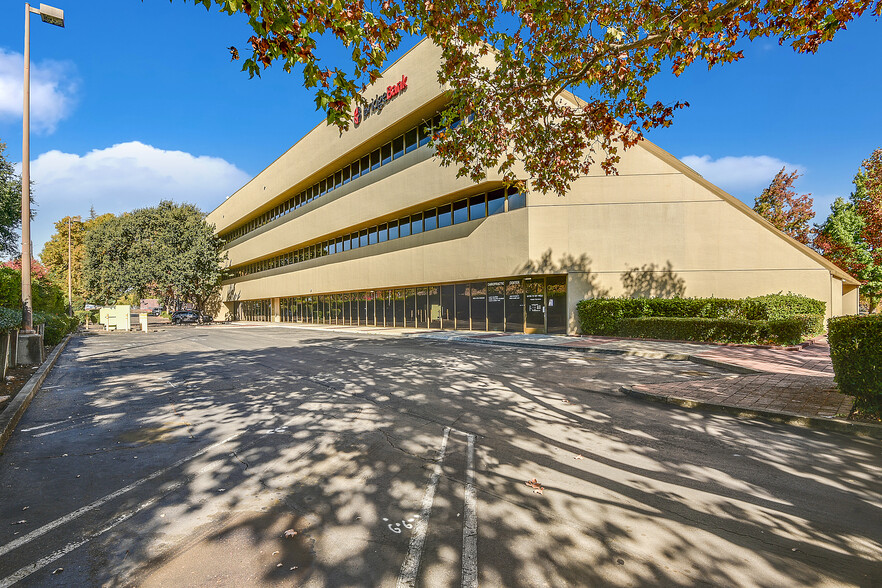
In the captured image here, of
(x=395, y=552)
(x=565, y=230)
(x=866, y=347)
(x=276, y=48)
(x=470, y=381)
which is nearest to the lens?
(x=395, y=552)

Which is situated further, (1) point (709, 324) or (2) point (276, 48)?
(1) point (709, 324)

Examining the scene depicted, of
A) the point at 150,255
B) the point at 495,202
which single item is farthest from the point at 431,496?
the point at 150,255

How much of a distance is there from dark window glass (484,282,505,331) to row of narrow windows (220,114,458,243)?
8.64 meters

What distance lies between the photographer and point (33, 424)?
6.29 meters

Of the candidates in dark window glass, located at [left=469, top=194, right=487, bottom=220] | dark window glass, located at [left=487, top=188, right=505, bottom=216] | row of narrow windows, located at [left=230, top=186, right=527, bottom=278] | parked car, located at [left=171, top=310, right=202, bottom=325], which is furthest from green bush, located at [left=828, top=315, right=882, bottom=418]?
parked car, located at [left=171, top=310, right=202, bottom=325]

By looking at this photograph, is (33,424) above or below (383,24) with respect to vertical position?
below

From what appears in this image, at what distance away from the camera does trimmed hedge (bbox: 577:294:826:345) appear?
14.1 m

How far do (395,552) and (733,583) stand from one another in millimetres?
2223

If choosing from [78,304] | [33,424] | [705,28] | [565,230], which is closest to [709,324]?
[565,230]

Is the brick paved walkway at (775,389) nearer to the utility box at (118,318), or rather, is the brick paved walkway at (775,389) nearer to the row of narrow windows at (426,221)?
the row of narrow windows at (426,221)

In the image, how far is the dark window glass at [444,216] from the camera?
80.0 feet

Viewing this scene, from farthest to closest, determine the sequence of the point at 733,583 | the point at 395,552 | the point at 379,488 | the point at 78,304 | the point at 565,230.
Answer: the point at 78,304 → the point at 565,230 → the point at 379,488 → the point at 395,552 → the point at 733,583

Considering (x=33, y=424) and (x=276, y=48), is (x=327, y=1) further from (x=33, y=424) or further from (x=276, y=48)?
(x=33, y=424)

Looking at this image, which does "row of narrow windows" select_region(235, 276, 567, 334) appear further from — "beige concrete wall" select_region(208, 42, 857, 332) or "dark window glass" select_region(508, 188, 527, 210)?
"dark window glass" select_region(508, 188, 527, 210)
